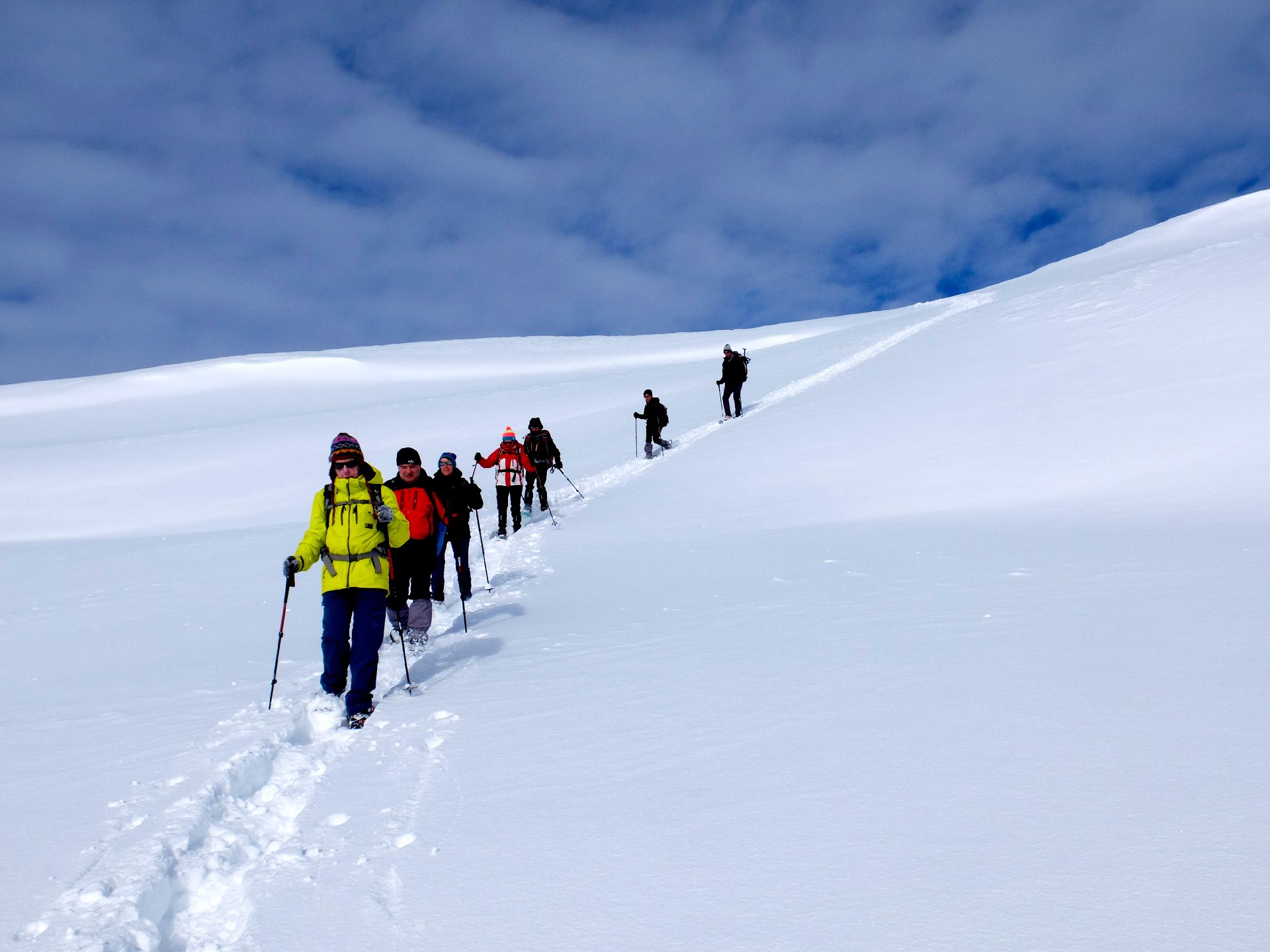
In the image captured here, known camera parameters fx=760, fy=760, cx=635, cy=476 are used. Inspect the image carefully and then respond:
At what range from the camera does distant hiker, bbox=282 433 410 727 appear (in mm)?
4500

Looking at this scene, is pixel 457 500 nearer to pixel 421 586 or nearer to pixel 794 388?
pixel 421 586

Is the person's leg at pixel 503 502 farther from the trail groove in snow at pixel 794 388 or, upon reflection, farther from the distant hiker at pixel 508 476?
the trail groove in snow at pixel 794 388

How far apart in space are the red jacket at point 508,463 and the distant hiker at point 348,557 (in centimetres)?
614

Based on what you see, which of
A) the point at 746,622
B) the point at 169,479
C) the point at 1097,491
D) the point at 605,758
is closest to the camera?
the point at 605,758

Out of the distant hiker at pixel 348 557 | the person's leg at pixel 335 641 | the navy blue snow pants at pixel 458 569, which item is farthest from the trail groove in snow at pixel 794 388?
the person's leg at pixel 335 641

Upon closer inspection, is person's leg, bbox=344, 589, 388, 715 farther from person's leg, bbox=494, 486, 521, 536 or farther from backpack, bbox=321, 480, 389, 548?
person's leg, bbox=494, 486, 521, 536

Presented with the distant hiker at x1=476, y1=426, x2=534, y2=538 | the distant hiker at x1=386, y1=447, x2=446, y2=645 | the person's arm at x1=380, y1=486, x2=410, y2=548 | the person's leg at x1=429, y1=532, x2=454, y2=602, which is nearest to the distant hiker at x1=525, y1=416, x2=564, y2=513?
the distant hiker at x1=476, y1=426, x2=534, y2=538

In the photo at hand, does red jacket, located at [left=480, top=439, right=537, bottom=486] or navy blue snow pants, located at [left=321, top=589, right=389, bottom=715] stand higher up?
red jacket, located at [left=480, top=439, right=537, bottom=486]

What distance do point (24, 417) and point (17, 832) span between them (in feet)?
110

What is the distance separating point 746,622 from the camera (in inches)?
205

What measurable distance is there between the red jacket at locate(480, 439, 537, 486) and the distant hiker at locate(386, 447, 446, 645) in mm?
4731

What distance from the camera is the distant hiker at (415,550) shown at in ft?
19.2

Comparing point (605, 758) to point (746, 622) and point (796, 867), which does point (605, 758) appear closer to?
point (796, 867)

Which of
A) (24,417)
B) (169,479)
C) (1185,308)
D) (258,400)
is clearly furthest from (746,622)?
(24,417)
